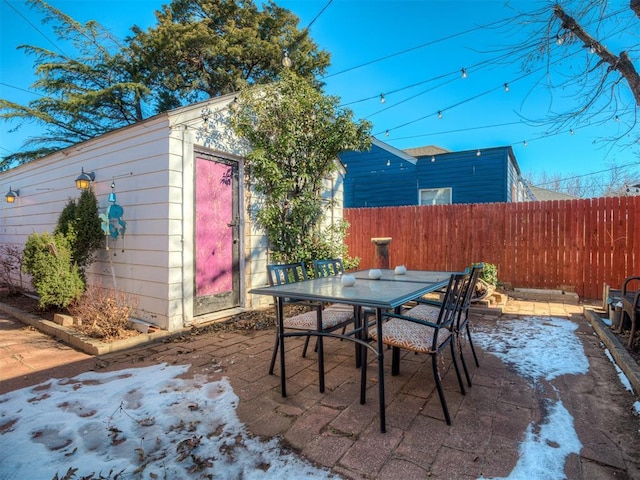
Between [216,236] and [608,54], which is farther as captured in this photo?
[216,236]

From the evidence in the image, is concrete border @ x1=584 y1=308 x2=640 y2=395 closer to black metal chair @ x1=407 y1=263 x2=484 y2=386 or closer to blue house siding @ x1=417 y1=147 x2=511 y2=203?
black metal chair @ x1=407 y1=263 x2=484 y2=386

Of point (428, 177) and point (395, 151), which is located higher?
point (395, 151)

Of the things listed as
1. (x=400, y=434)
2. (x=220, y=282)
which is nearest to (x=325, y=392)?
(x=400, y=434)

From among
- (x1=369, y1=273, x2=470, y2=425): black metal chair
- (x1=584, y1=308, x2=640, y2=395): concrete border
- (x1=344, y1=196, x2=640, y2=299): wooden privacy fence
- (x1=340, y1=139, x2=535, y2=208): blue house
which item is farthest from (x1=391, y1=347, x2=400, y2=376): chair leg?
(x1=340, y1=139, x2=535, y2=208): blue house

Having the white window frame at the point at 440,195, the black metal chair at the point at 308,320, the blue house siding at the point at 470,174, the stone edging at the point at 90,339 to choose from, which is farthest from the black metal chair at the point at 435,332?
the white window frame at the point at 440,195

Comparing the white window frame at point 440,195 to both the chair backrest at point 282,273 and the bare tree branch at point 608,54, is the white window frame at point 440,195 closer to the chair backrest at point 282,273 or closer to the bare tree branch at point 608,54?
the bare tree branch at point 608,54

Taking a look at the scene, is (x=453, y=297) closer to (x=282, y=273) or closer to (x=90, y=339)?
(x=282, y=273)

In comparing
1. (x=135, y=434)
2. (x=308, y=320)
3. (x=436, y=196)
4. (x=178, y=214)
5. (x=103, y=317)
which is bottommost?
(x=135, y=434)

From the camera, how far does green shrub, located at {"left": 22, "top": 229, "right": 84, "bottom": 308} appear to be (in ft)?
13.3

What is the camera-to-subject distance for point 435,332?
1.95 metres

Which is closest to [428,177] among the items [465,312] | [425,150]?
[425,150]

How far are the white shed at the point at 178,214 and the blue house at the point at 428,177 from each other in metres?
5.04

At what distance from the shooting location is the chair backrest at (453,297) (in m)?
2.02

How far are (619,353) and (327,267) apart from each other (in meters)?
2.62
